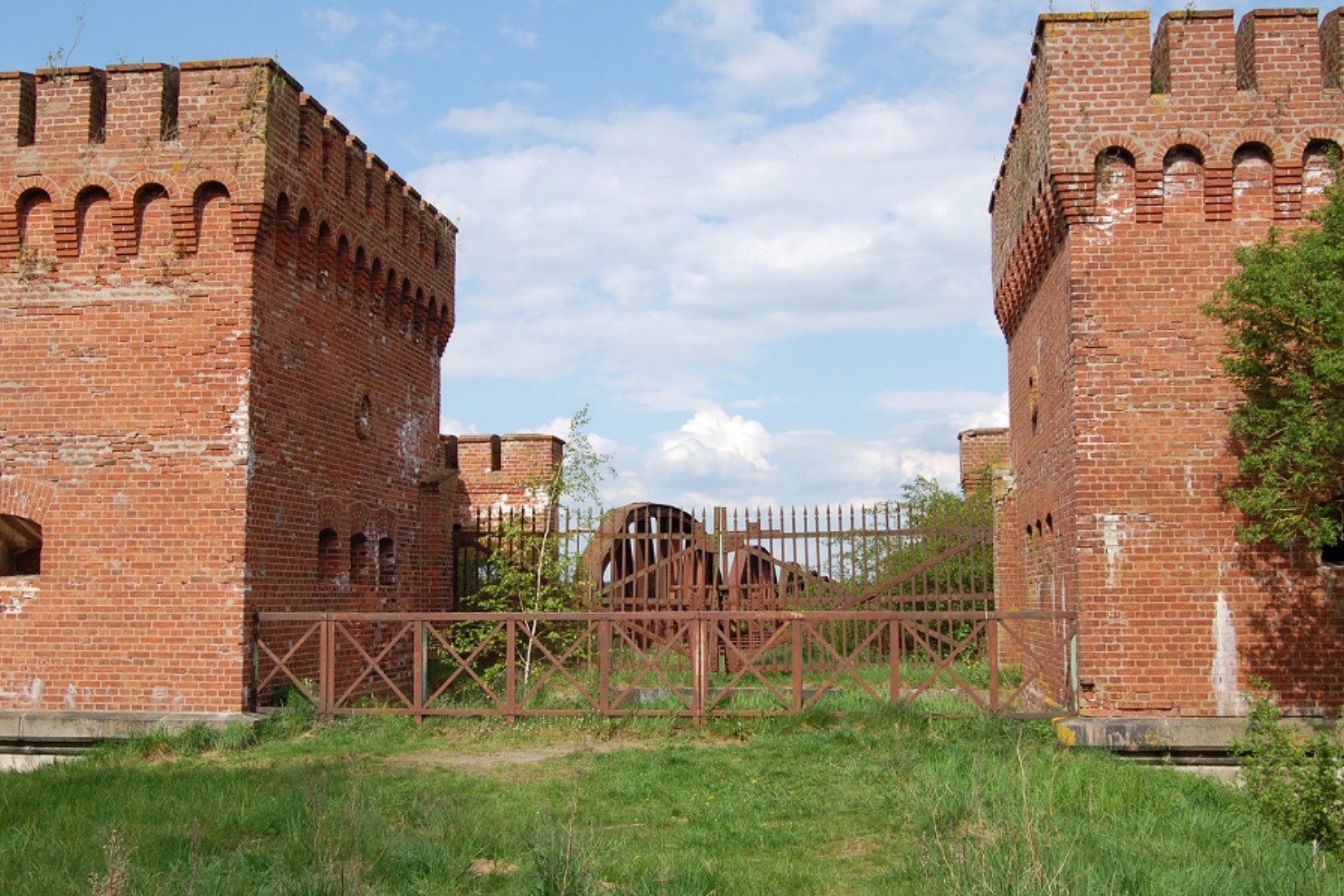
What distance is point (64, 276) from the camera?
Answer: 12.4m

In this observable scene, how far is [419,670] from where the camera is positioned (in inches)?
490

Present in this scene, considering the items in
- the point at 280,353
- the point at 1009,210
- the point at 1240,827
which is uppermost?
the point at 1009,210

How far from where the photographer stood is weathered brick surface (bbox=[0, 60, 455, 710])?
11.9 meters

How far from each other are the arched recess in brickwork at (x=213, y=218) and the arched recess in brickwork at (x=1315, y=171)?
10.5 meters

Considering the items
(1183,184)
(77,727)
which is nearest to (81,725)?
(77,727)

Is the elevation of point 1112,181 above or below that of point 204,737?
above

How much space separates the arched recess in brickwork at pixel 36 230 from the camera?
12.4m

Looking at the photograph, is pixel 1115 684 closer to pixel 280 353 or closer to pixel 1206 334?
pixel 1206 334

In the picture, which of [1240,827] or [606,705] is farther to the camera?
→ [606,705]

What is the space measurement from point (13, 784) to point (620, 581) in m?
8.55

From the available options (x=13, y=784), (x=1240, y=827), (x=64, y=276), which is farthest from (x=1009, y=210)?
(x=13, y=784)

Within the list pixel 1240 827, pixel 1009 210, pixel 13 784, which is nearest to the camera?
pixel 1240 827

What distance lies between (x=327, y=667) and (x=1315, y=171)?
1081 centimetres

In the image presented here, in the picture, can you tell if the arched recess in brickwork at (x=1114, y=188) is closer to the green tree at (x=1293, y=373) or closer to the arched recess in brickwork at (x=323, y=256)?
the green tree at (x=1293, y=373)
